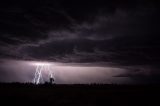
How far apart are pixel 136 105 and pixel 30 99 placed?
73.4ft

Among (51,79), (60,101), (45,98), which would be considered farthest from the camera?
(51,79)

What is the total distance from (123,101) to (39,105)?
58.0ft

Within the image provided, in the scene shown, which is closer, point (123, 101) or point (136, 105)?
point (136, 105)

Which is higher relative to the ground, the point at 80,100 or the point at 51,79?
the point at 51,79

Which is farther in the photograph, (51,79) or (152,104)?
(51,79)

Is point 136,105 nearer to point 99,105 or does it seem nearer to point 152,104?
point 152,104

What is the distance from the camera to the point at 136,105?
44.3 meters

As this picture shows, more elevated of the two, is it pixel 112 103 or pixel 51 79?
pixel 51 79

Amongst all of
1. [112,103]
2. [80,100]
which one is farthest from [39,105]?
[112,103]

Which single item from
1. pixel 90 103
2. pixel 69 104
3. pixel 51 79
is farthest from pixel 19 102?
pixel 51 79

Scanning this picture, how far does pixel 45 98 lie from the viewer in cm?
5062

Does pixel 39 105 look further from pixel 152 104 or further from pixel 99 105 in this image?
pixel 152 104

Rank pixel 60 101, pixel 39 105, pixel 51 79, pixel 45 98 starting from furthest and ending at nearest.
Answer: pixel 51 79 → pixel 45 98 → pixel 60 101 → pixel 39 105

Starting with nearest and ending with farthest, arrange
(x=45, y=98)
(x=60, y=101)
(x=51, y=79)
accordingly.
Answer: (x=60, y=101), (x=45, y=98), (x=51, y=79)
